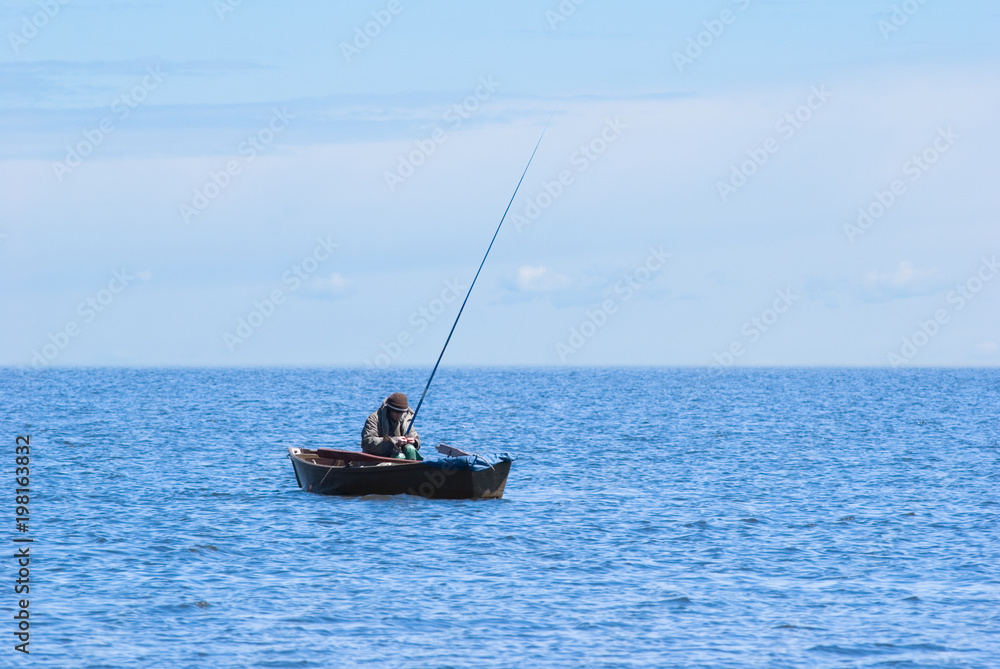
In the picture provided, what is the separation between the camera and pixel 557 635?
13367 millimetres

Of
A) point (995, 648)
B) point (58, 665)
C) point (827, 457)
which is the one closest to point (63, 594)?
point (58, 665)

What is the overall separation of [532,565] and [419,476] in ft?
20.3

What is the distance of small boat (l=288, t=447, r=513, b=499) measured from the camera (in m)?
23.1

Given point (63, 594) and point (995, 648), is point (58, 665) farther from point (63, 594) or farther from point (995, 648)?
point (995, 648)

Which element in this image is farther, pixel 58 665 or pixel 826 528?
pixel 826 528

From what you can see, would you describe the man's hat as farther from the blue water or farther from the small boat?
the blue water

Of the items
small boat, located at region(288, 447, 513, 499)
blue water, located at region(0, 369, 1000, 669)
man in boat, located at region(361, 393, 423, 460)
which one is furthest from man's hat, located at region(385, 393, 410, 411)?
blue water, located at region(0, 369, 1000, 669)

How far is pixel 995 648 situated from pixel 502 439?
31160 mm

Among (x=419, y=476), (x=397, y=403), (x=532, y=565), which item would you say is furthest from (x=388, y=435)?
(x=532, y=565)

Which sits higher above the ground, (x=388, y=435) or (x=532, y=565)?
(x=388, y=435)

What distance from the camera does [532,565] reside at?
17.4 metres

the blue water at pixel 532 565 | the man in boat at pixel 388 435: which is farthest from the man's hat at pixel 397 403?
the blue water at pixel 532 565

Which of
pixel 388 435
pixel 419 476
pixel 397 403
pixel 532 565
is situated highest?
pixel 397 403

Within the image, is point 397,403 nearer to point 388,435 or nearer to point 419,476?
point 388,435
